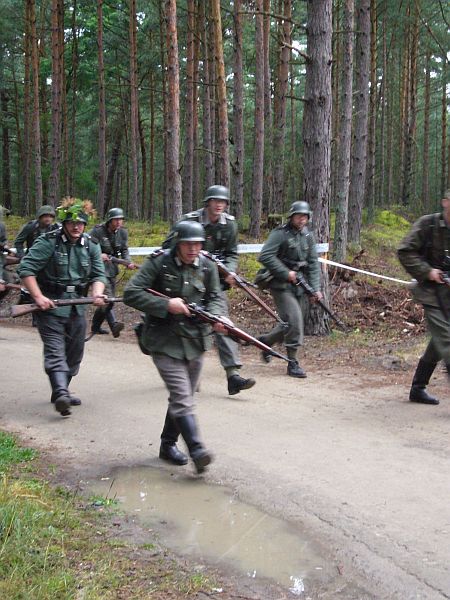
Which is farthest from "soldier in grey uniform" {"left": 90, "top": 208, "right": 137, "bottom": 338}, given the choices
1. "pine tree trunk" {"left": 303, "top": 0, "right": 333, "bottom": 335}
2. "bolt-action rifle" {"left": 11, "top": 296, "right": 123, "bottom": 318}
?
"bolt-action rifle" {"left": 11, "top": 296, "right": 123, "bottom": 318}

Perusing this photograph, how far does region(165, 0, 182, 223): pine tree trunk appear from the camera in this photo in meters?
16.5

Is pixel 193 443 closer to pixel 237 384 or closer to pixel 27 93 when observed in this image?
pixel 237 384

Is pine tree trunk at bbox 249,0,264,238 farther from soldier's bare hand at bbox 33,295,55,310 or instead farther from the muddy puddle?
the muddy puddle

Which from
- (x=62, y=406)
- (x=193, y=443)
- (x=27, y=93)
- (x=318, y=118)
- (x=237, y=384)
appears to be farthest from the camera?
(x=27, y=93)

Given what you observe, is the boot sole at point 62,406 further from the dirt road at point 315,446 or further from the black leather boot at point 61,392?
the dirt road at point 315,446

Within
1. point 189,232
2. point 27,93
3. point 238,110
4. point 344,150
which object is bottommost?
point 189,232

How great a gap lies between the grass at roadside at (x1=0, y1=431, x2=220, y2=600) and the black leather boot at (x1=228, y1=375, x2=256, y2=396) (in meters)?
A: 3.15

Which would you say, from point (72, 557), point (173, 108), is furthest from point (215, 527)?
point (173, 108)

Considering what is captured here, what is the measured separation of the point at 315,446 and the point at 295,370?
2887mm

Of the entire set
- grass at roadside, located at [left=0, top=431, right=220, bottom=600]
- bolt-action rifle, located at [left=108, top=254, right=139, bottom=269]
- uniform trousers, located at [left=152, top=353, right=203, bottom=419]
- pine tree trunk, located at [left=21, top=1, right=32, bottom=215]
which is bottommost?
Result: grass at roadside, located at [left=0, top=431, right=220, bottom=600]

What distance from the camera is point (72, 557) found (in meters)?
4.01

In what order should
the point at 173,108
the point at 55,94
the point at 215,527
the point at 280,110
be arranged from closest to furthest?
the point at 215,527 < the point at 173,108 < the point at 55,94 < the point at 280,110

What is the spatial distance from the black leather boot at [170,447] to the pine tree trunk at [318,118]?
6.09 meters

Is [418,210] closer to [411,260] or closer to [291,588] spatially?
[411,260]
